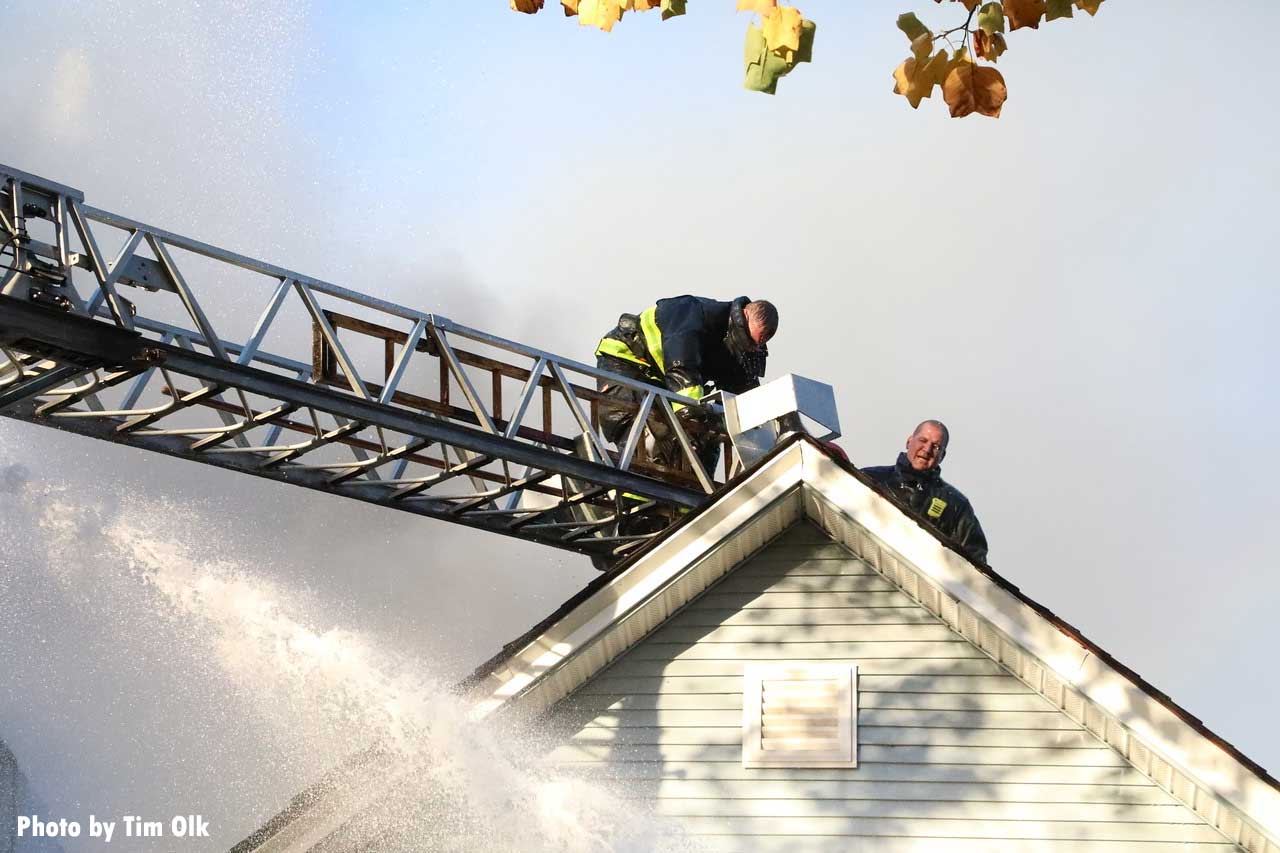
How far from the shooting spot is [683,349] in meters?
13.1

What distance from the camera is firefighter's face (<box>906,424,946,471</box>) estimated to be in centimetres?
1258

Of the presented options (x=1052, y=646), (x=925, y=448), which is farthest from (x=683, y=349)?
(x=1052, y=646)

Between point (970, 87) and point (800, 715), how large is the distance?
4629mm

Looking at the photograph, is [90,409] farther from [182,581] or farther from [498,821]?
[498,821]

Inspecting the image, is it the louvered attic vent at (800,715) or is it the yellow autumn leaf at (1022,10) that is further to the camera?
the louvered attic vent at (800,715)

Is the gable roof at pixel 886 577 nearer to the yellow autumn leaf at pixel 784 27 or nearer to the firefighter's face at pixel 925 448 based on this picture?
the firefighter's face at pixel 925 448

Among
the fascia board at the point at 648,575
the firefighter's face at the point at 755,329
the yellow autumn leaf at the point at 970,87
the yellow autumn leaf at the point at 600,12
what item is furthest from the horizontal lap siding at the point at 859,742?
the yellow autumn leaf at the point at 600,12

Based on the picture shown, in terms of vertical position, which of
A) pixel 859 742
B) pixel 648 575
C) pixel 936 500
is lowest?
pixel 859 742

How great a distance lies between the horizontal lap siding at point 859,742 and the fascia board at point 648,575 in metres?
0.39

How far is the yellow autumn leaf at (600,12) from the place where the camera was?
6.84 m

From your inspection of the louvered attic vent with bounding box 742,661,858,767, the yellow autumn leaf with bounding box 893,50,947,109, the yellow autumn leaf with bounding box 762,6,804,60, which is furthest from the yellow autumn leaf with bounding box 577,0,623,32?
the louvered attic vent with bounding box 742,661,858,767

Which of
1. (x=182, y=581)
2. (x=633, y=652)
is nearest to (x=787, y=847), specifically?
(x=633, y=652)

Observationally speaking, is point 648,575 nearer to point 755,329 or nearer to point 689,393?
point 689,393

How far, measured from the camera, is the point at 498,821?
33.8 ft
